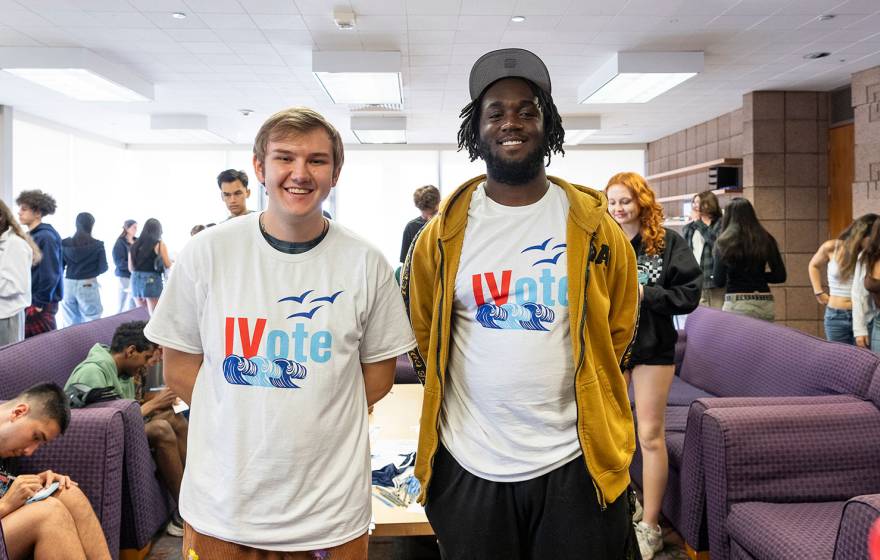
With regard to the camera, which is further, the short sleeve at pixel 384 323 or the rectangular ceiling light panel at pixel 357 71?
the rectangular ceiling light panel at pixel 357 71

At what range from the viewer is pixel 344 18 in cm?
444

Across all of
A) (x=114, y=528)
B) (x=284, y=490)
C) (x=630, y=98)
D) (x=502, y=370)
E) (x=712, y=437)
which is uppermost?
(x=630, y=98)

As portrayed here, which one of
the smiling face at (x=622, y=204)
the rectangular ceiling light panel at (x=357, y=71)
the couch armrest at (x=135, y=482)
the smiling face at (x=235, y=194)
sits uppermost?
the rectangular ceiling light panel at (x=357, y=71)

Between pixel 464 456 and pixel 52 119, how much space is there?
944 cm

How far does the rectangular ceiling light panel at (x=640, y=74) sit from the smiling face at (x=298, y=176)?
481 centimetres

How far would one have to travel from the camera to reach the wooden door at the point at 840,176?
262 inches

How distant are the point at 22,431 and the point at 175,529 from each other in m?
0.99

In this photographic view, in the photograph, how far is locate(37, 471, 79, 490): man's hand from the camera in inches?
80.8

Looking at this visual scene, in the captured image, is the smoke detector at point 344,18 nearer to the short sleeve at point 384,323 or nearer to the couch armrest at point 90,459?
the couch armrest at point 90,459

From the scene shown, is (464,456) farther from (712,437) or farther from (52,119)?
(52,119)

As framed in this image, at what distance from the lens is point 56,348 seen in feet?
10.0

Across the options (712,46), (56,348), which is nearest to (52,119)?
(56,348)

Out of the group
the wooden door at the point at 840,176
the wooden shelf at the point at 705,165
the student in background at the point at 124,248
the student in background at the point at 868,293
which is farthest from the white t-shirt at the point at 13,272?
the wooden door at the point at 840,176

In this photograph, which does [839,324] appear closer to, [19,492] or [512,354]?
[512,354]
